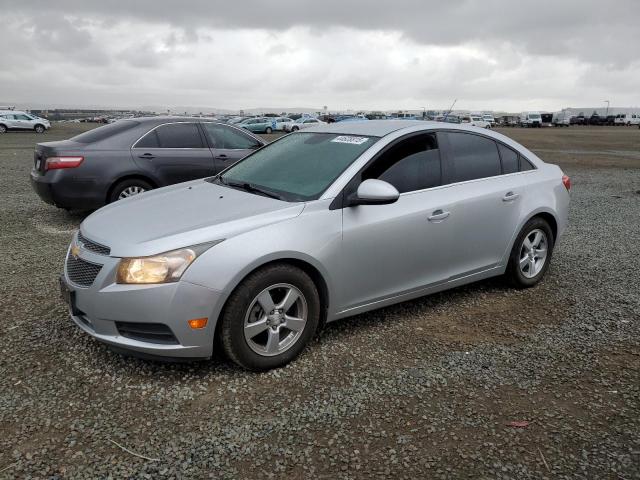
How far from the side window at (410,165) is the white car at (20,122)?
42291 mm

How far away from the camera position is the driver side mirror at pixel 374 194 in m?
3.61

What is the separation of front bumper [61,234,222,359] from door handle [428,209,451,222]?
5.89 ft

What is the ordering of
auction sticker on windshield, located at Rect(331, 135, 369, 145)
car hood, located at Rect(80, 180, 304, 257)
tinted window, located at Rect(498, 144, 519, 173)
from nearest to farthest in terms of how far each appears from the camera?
car hood, located at Rect(80, 180, 304, 257)
auction sticker on windshield, located at Rect(331, 135, 369, 145)
tinted window, located at Rect(498, 144, 519, 173)

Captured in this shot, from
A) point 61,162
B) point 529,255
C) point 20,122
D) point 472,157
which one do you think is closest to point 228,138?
point 61,162

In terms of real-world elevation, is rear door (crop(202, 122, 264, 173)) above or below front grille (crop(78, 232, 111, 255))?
above

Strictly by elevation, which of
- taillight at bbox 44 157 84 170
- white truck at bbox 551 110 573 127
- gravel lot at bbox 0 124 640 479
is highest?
white truck at bbox 551 110 573 127

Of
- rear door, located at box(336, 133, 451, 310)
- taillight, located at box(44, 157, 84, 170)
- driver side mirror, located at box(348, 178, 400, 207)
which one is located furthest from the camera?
taillight, located at box(44, 157, 84, 170)

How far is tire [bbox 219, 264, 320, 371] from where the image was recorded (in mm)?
3256

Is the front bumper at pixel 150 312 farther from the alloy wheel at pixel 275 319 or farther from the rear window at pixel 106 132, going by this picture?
the rear window at pixel 106 132

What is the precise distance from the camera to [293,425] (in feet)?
9.65

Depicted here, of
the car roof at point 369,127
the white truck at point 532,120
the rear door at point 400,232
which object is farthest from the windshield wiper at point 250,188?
the white truck at point 532,120

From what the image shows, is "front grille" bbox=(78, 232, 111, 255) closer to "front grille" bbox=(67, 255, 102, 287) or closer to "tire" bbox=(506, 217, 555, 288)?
"front grille" bbox=(67, 255, 102, 287)

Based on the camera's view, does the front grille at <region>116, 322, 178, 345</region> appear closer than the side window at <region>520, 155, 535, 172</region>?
Yes

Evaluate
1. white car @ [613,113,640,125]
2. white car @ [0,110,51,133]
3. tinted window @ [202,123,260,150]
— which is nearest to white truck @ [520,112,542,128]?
white car @ [613,113,640,125]
